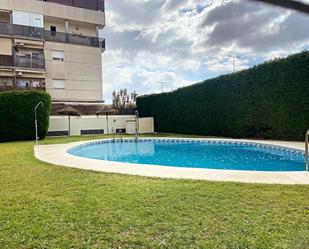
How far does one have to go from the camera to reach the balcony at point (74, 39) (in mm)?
31406

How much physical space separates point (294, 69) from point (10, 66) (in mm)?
26678

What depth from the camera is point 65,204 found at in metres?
4.93

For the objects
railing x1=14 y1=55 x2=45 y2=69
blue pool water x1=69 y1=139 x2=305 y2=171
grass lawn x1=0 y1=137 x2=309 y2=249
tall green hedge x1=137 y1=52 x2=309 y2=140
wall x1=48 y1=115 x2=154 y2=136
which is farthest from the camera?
railing x1=14 y1=55 x2=45 y2=69

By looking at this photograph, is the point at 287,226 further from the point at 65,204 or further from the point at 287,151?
the point at 287,151

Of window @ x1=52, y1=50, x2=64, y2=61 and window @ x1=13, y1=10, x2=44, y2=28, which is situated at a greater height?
window @ x1=13, y1=10, x2=44, y2=28

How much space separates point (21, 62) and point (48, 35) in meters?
4.89

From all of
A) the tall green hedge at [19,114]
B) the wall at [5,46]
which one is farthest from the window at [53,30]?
the tall green hedge at [19,114]

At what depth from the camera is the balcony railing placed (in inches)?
1128

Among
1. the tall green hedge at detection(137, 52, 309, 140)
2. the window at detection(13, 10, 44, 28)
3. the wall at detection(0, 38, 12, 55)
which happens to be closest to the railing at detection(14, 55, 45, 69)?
the wall at detection(0, 38, 12, 55)

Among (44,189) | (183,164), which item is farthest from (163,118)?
(44,189)

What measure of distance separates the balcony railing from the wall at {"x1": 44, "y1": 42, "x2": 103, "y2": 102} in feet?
2.03

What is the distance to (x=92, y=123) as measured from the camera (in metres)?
28.3

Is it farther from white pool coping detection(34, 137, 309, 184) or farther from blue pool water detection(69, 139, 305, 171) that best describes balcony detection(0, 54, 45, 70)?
white pool coping detection(34, 137, 309, 184)

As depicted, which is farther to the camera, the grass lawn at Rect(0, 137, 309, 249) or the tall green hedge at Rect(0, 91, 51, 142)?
the tall green hedge at Rect(0, 91, 51, 142)
